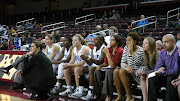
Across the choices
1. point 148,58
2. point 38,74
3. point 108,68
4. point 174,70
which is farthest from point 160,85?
point 38,74

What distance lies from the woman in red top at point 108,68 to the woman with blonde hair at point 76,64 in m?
0.56

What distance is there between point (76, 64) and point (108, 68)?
0.87 meters

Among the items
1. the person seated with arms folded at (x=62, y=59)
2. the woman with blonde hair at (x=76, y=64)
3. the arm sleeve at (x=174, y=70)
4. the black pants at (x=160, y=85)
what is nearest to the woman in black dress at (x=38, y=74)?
the woman with blonde hair at (x=76, y=64)

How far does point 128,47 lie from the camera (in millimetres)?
4836

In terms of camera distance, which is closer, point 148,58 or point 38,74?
point 148,58

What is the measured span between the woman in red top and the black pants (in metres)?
0.93

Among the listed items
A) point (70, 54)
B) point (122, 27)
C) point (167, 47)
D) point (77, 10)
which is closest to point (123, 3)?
point (77, 10)

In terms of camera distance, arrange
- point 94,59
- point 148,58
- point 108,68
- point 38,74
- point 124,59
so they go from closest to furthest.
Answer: point 148,58, point 124,59, point 108,68, point 38,74, point 94,59

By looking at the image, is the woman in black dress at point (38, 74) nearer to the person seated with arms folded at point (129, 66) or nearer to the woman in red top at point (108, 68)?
the woman in red top at point (108, 68)

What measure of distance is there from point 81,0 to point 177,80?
19177 millimetres

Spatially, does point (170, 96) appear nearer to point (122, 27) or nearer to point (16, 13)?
point (122, 27)

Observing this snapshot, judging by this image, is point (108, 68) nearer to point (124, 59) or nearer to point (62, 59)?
point (124, 59)

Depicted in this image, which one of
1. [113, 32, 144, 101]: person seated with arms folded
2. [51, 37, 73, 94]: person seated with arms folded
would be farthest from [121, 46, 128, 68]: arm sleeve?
[51, 37, 73, 94]: person seated with arms folded

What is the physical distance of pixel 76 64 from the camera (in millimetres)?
5672
